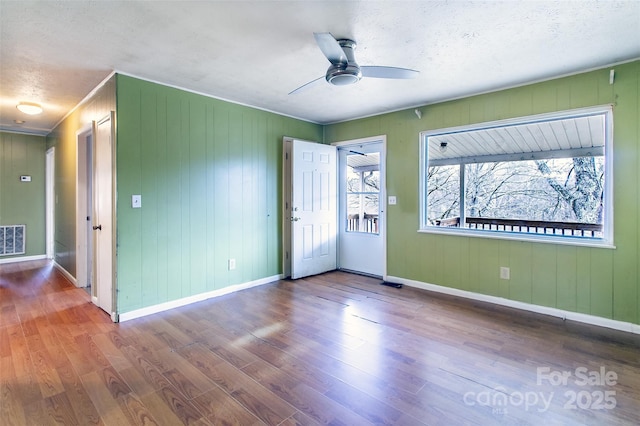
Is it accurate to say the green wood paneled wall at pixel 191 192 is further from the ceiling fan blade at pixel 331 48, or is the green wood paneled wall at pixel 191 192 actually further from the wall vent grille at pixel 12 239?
the wall vent grille at pixel 12 239

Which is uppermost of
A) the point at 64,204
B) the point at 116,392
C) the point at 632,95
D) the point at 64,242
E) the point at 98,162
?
the point at 632,95

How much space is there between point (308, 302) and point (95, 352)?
78.7 inches

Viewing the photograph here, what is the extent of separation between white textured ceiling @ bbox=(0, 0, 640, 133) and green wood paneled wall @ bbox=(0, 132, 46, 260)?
9.67 ft

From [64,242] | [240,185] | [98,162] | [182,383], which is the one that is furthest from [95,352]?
[64,242]

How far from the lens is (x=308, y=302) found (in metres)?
3.64

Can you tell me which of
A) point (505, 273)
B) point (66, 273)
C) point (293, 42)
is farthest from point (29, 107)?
point (505, 273)

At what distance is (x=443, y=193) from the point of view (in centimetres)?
439

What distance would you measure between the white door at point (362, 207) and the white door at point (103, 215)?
3.15 m

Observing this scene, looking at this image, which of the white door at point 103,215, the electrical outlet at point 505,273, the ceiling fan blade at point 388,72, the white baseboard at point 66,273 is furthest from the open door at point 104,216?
the electrical outlet at point 505,273

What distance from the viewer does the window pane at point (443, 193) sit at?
434 centimetres

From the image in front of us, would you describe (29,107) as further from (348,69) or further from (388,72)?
(388,72)

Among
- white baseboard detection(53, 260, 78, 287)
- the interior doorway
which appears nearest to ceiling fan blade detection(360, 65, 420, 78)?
the interior doorway

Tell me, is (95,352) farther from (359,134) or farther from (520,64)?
(520,64)

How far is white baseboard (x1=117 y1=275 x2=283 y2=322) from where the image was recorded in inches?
125
